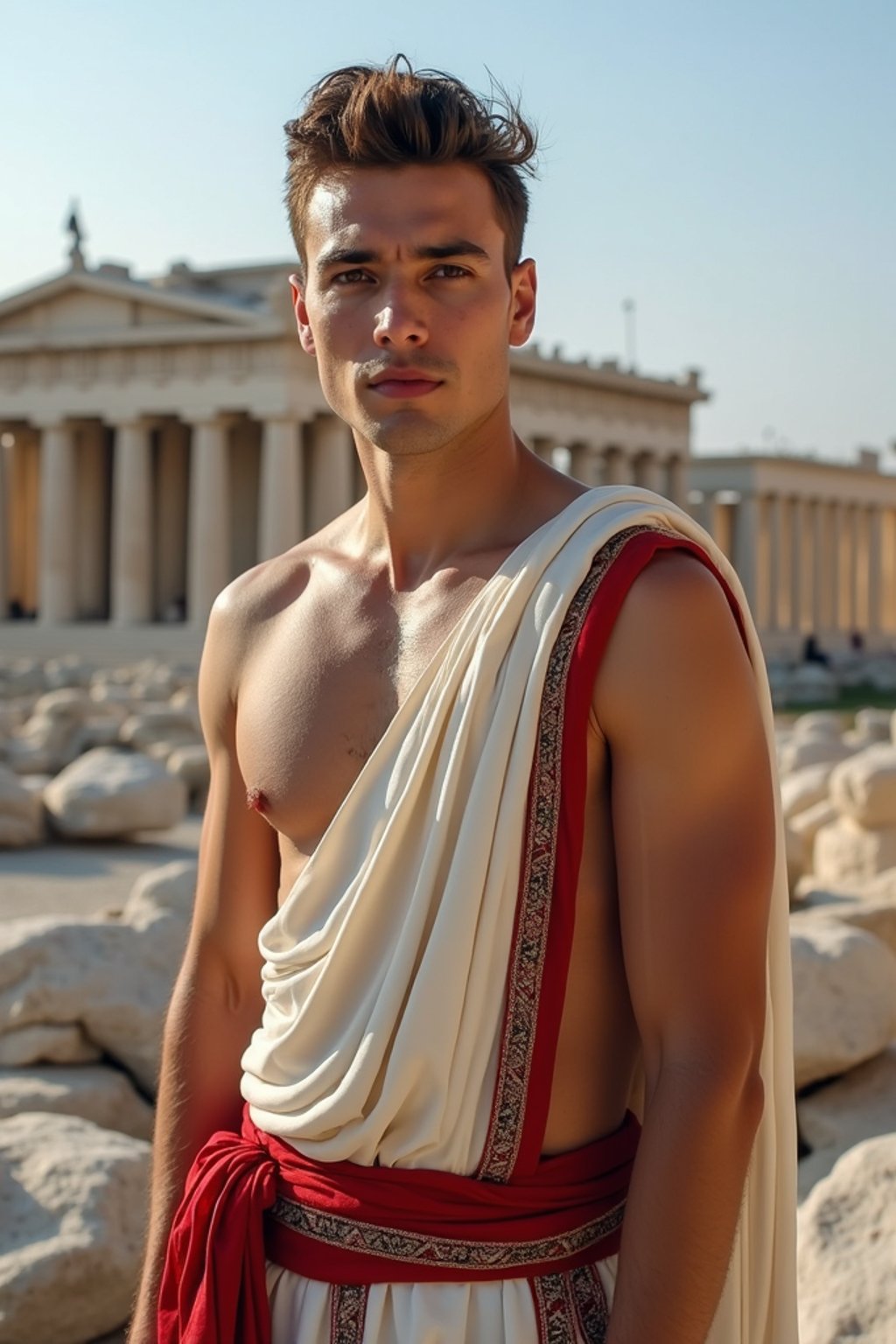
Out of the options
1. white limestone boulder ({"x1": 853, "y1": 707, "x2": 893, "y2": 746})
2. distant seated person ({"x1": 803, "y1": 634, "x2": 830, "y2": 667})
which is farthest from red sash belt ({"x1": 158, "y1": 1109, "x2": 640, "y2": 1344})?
distant seated person ({"x1": 803, "y1": 634, "x2": 830, "y2": 667})

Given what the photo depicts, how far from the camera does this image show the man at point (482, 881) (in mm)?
2064

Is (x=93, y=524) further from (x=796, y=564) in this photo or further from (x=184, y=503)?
(x=796, y=564)

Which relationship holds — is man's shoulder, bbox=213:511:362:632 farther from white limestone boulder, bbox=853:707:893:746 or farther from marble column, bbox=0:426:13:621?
marble column, bbox=0:426:13:621

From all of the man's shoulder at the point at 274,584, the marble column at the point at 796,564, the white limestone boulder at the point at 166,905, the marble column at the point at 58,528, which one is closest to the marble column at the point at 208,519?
the marble column at the point at 58,528

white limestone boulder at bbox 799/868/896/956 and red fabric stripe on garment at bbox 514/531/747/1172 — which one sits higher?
red fabric stripe on garment at bbox 514/531/747/1172

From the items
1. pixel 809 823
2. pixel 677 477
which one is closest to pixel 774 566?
pixel 677 477

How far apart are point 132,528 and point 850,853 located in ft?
99.7

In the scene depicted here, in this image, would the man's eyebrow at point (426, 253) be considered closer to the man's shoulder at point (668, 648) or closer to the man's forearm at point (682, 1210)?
the man's shoulder at point (668, 648)

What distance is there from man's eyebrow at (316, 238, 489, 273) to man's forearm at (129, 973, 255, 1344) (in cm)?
117

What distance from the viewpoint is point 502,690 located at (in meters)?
2.16

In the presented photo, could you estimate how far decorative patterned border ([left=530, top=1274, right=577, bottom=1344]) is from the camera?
217cm

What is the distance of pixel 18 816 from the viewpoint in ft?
41.8

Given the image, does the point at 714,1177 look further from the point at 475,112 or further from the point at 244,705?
the point at 475,112

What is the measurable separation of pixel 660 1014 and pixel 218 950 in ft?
3.12
